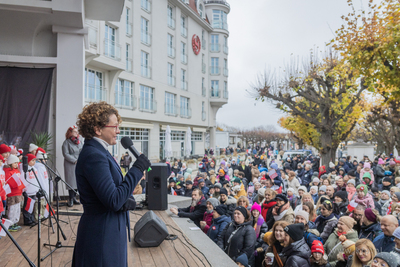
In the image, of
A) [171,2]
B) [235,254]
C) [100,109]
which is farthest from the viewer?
[171,2]

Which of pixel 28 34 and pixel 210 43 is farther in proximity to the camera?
pixel 210 43

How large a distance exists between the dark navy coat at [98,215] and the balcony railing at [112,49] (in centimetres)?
1882

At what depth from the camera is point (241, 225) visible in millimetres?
5246

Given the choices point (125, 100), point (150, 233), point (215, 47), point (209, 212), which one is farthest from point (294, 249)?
point (215, 47)

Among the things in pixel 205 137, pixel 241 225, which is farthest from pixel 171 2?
pixel 241 225

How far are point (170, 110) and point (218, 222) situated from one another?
79.2 ft

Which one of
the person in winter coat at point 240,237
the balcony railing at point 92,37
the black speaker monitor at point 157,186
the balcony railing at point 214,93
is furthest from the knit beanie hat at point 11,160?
the balcony railing at point 214,93

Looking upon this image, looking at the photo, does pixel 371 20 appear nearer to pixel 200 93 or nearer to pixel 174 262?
pixel 174 262

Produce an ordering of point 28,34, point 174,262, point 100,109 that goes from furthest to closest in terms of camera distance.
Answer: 1. point 28,34
2. point 174,262
3. point 100,109

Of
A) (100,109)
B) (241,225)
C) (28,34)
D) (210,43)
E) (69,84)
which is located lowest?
(241,225)

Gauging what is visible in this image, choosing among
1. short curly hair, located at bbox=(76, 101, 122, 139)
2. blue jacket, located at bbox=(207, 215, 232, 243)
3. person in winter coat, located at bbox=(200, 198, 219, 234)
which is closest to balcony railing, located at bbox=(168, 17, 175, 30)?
person in winter coat, located at bbox=(200, 198, 219, 234)

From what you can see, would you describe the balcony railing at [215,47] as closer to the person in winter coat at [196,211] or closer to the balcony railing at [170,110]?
the balcony railing at [170,110]

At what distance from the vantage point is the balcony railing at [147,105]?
82.8 feet

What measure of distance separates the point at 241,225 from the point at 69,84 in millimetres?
5725
